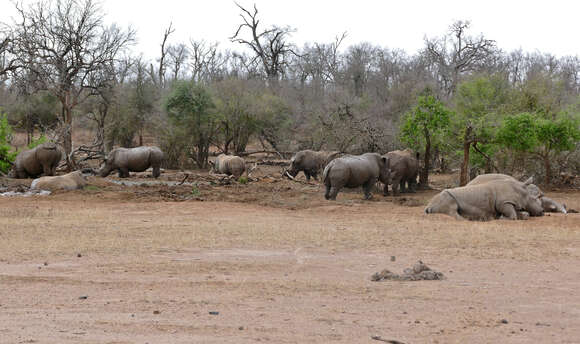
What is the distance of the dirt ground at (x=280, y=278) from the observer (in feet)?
17.6

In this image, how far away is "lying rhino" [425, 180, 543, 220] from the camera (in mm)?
14016

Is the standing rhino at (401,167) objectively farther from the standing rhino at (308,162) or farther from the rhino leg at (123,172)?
the rhino leg at (123,172)

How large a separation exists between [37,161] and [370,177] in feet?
40.7

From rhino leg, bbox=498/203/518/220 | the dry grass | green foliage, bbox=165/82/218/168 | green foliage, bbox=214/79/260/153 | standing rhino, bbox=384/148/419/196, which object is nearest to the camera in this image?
the dry grass

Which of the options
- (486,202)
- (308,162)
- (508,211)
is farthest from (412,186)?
(508,211)

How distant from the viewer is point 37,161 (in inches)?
935

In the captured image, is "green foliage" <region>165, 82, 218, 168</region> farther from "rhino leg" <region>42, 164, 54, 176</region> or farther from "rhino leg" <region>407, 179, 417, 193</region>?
"rhino leg" <region>407, 179, 417, 193</region>

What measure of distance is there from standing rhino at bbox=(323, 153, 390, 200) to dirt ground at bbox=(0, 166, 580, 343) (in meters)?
3.92

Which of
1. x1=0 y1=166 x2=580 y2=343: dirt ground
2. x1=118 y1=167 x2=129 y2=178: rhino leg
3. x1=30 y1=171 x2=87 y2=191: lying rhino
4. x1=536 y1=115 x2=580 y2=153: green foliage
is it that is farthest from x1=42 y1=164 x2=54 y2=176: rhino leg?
x1=536 y1=115 x2=580 y2=153: green foliage

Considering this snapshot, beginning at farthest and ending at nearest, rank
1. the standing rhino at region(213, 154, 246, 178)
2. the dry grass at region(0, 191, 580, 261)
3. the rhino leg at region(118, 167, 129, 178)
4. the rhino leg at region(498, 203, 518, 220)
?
the rhino leg at region(118, 167, 129, 178) → the standing rhino at region(213, 154, 246, 178) → the rhino leg at region(498, 203, 518, 220) → the dry grass at region(0, 191, 580, 261)

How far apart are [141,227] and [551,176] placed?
1671 cm

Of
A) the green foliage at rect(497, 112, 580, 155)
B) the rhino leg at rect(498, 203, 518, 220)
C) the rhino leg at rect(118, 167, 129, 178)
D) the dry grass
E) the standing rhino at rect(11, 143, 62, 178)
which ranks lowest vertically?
the dry grass

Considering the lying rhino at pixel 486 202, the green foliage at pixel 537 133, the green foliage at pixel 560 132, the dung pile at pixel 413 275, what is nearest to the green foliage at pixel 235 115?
the green foliage at pixel 537 133

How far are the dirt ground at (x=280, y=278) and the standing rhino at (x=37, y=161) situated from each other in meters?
9.04
